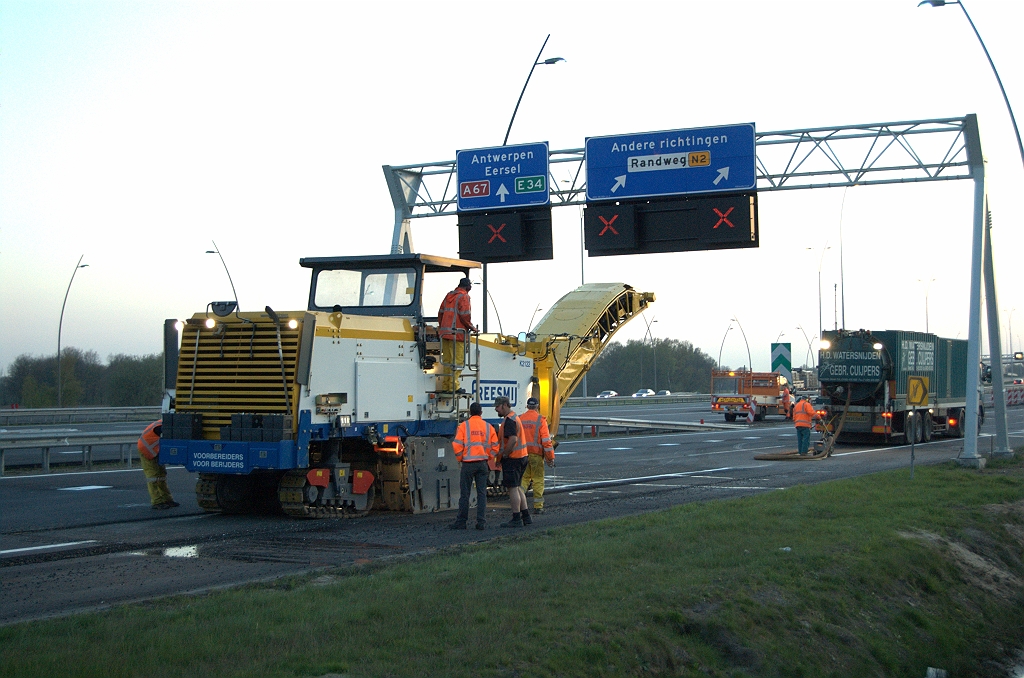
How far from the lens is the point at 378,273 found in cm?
1455

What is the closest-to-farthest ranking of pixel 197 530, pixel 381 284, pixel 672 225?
pixel 197 530
pixel 381 284
pixel 672 225

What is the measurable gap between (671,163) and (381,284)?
8.66 m

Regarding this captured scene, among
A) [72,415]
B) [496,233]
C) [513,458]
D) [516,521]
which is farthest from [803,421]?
[72,415]

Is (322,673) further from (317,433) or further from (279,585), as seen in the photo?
(317,433)

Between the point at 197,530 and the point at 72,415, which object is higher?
the point at 72,415

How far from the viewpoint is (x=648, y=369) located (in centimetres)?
12438

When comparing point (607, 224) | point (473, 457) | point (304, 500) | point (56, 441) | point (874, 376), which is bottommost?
point (304, 500)

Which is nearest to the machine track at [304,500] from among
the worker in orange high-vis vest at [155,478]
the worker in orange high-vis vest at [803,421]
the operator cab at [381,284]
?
the worker in orange high-vis vest at [155,478]

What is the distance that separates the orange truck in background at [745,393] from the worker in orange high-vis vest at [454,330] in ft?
113

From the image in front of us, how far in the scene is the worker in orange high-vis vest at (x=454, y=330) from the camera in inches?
560

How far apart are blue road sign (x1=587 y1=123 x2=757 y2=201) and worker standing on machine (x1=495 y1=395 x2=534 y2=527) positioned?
29.8ft

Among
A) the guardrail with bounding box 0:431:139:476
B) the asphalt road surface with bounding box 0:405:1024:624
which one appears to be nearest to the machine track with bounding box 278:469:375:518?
the asphalt road surface with bounding box 0:405:1024:624

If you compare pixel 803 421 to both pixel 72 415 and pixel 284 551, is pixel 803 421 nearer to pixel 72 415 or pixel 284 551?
pixel 284 551

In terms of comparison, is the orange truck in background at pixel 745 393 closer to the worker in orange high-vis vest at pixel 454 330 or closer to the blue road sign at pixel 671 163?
the blue road sign at pixel 671 163
